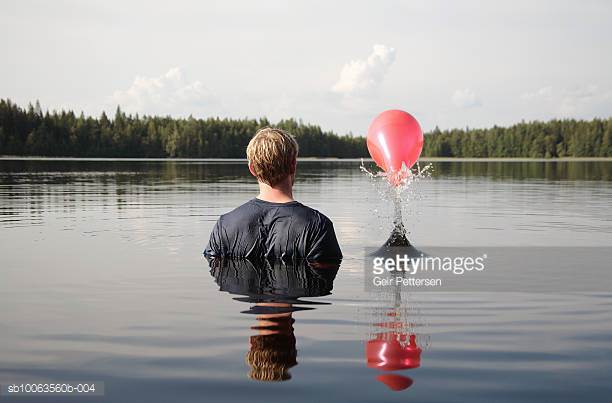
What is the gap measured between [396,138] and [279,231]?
7.89m

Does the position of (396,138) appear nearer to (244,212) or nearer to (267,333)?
(244,212)

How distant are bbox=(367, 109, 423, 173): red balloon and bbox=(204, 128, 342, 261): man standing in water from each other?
756cm

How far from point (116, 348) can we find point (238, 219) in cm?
197

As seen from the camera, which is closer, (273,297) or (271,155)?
(271,155)

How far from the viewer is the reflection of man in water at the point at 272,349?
690 cm

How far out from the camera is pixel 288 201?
8469 millimetres

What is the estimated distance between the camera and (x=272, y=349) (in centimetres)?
759

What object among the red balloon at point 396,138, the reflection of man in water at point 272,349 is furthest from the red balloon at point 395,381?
the red balloon at point 396,138

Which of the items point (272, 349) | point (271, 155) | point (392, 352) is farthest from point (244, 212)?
point (392, 352)

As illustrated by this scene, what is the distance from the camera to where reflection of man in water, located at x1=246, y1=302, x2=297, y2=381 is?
690cm

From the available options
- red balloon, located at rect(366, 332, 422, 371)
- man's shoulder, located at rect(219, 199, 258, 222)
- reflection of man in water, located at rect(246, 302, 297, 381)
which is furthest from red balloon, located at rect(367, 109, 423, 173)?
red balloon, located at rect(366, 332, 422, 371)

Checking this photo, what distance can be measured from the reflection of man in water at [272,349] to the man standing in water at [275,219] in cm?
80

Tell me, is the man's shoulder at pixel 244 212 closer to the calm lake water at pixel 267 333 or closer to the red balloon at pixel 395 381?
the calm lake water at pixel 267 333

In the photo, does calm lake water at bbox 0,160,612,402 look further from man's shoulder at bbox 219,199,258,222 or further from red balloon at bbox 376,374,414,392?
man's shoulder at bbox 219,199,258,222
